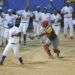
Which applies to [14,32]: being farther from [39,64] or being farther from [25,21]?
[25,21]

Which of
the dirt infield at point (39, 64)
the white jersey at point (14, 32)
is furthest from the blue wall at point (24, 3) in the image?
the white jersey at point (14, 32)

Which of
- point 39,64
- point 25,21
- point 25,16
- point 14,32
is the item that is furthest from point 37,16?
point 14,32

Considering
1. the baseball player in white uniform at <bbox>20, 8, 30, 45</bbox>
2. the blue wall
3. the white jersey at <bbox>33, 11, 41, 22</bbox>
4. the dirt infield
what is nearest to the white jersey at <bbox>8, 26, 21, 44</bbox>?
the dirt infield

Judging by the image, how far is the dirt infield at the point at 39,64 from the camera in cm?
1459

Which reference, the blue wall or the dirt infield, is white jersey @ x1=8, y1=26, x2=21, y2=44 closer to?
the dirt infield

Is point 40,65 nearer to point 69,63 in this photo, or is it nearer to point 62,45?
point 69,63

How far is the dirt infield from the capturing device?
14.6 meters

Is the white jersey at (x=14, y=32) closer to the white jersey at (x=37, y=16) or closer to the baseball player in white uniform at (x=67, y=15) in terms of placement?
the white jersey at (x=37, y=16)

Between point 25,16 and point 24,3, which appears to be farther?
point 24,3

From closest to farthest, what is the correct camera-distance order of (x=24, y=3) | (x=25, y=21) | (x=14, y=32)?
1. (x=14, y=32)
2. (x=25, y=21)
3. (x=24, y=3)

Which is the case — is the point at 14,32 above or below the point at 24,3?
below

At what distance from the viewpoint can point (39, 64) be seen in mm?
16109

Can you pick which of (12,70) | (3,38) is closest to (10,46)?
(12,70)

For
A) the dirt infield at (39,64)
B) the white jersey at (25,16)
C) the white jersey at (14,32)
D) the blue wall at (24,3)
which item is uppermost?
the blue wall at (24,3)
